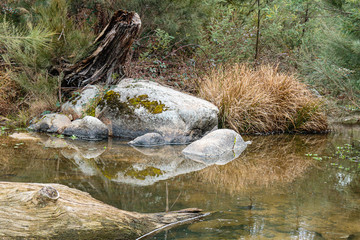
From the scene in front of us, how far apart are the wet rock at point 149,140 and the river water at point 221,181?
0.31 m

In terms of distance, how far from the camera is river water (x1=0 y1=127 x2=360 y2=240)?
113 inches

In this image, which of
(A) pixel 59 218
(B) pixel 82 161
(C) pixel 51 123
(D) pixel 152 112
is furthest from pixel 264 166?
(C) pixel 51 123

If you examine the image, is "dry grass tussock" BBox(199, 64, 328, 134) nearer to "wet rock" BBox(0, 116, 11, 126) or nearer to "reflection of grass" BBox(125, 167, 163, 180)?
"reflection of grass" BBox(125, 167, 163, 180)

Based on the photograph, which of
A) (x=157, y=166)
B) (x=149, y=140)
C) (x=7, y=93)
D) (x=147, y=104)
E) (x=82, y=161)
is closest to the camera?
(x=157, y=166)

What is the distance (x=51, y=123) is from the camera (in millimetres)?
7234

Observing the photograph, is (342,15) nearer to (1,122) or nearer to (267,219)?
(267,219)

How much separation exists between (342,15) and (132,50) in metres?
5.31

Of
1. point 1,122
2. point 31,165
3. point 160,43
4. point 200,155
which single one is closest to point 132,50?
point 160,43

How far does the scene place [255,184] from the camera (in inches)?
160

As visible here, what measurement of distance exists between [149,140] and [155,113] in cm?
68

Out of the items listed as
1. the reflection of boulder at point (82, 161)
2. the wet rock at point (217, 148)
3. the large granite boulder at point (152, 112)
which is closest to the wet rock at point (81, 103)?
the large granite boulder at point (152, 112)

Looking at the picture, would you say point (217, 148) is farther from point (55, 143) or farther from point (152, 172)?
point (55, 143)

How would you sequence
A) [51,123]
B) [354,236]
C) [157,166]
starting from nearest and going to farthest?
[354,236] → [157,166] → [51,123]

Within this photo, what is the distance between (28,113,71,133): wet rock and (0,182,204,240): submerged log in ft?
15.1
